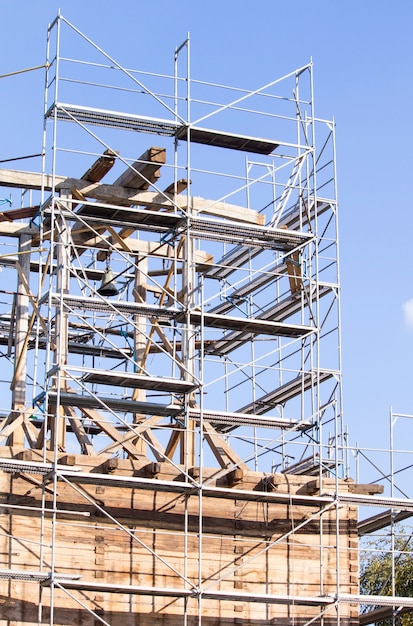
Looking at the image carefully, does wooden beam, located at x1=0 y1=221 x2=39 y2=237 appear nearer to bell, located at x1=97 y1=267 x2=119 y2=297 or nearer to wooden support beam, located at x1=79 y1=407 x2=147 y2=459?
bell, located at x1=97 y1=267 x2=119 y2=297

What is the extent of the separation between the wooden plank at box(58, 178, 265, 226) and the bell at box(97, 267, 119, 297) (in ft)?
4.66

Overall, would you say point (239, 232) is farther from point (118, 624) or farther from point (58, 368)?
point (118, 624)

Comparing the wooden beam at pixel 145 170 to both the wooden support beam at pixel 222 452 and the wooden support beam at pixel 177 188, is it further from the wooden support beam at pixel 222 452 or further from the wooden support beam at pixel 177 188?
the wooden support beam at pixel 222 452

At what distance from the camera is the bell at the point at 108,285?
1106 inches

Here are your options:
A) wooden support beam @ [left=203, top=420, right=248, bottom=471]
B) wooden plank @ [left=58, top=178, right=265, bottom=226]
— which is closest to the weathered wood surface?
wooden support beam @ [left=203, top=420, right=248, bottom=471]

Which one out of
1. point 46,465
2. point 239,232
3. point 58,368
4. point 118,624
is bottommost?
point 118,624

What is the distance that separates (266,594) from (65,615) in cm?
373

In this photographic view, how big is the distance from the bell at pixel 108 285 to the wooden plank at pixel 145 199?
142 cm

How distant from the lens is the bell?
2809 centimetres

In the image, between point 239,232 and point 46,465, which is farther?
point 239,232

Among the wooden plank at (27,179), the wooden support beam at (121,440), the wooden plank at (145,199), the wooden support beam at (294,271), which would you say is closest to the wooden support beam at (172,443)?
the wooden support beam at (121,440)

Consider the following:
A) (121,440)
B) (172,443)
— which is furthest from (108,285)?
(121,440)

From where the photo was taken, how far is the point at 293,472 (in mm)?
29359

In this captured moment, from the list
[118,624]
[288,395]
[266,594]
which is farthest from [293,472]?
[118,624]
